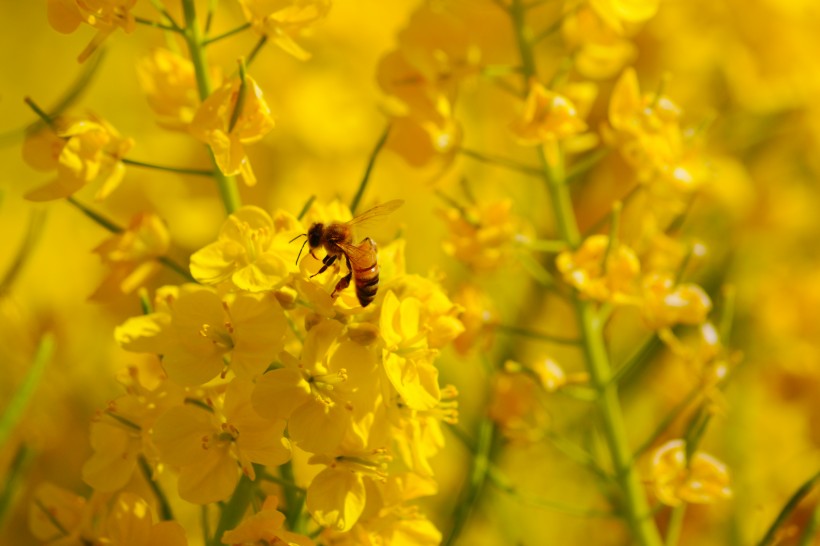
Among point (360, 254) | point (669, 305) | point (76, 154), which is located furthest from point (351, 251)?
point (669, 305)

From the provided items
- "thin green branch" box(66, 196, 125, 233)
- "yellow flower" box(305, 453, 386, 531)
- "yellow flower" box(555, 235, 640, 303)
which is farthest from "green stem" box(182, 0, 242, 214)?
"yellow flower" box(555, 235, 640, 303)

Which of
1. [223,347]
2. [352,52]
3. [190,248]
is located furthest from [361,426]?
[352,52]

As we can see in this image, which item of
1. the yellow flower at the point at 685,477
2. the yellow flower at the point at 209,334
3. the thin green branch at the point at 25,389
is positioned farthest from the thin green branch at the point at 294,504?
the yellow flower at the point at 685,477

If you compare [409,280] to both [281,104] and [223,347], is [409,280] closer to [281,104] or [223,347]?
[223,347]

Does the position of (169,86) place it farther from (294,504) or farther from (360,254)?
(294,504)

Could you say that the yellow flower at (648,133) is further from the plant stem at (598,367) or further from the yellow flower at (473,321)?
the yellow flower at (473,321)

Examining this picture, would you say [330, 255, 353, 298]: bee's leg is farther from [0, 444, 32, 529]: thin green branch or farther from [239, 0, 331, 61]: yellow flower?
[0, 444, 32, 529]: thin green branch
